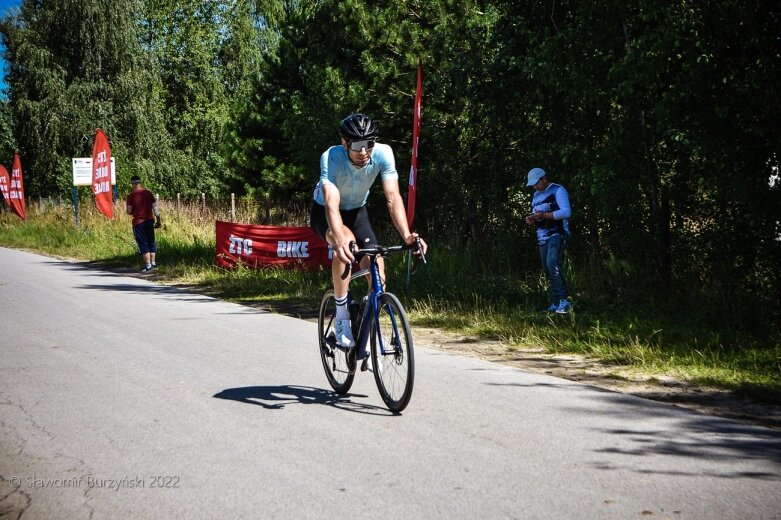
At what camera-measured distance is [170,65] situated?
54.2 meters

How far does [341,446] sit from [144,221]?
1452 centimetres

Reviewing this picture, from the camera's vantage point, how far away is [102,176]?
24469 mm

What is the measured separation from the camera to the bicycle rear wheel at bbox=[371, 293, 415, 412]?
5430 millimetres

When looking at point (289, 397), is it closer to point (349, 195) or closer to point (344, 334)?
point (344, 334)

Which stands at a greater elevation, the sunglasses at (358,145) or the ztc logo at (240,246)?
the sunglasses at (358,145)

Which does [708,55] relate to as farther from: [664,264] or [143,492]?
[143,492]

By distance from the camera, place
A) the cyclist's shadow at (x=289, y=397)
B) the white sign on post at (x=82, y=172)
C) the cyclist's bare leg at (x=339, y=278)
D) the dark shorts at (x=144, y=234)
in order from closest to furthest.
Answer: the cyclist's shadow at (x=289, y=397)
the cyclist's bare leg at (x=339, y=278)
the dark shorts at (x=144, y=234)
the white sign on post at (x=82, y=172)

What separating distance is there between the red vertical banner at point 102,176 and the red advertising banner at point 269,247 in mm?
9020

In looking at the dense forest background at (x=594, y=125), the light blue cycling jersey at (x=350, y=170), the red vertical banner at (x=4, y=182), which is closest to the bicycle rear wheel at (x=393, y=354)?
the light blue cycling jersey at (x=350, y=170)

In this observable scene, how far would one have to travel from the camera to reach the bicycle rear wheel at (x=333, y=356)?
6113 mm

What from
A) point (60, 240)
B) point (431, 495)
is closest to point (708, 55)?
point (431, 495)

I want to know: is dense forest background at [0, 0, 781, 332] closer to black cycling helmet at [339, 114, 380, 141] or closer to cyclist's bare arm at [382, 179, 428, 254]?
cyclist's bare arm at [382, 179, 428, 254]

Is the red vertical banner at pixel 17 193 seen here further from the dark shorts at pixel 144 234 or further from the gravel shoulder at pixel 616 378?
the gravel shoulder at pixel 616 378

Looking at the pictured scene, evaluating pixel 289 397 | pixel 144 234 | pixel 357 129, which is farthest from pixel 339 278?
pixel 144 234
